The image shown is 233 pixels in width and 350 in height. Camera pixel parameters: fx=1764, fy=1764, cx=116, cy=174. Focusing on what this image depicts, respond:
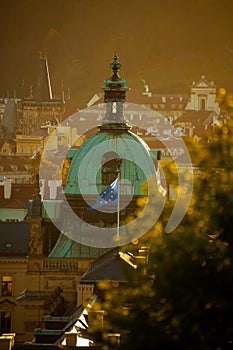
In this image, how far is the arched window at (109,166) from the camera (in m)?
44.4

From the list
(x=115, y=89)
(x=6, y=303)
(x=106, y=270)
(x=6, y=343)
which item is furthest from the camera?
(x=6, y=303)

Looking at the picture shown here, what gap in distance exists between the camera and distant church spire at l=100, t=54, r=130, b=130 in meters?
45.2

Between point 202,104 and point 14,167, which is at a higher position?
point 202,104

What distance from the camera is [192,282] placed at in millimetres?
19312

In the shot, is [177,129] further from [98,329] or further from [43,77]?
[98,329]

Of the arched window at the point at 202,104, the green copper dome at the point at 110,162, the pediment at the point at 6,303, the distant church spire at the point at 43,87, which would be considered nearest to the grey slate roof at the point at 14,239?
the pediment at the point at 6,303

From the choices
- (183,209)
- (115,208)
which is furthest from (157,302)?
(115,208)

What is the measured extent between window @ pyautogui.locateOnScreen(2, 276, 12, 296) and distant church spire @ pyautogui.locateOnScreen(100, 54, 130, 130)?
19.5ft

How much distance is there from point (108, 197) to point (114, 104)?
460 centimetres

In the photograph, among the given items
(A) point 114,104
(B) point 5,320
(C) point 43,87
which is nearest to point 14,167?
(C) point 43,87

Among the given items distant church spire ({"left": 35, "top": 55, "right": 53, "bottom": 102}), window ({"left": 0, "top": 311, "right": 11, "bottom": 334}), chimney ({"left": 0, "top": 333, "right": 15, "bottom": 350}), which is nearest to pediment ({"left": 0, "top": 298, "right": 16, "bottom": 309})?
window ({"left": 0, "top": 311, "right": 11, "bottom": 334})

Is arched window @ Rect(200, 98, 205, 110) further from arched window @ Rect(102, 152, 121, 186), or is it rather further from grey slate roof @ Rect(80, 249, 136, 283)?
grey slate roof @ Rect(80, 249, 136, 283)

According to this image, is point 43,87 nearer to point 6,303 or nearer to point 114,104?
point 6,303

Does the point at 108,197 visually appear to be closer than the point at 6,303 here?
Yes
